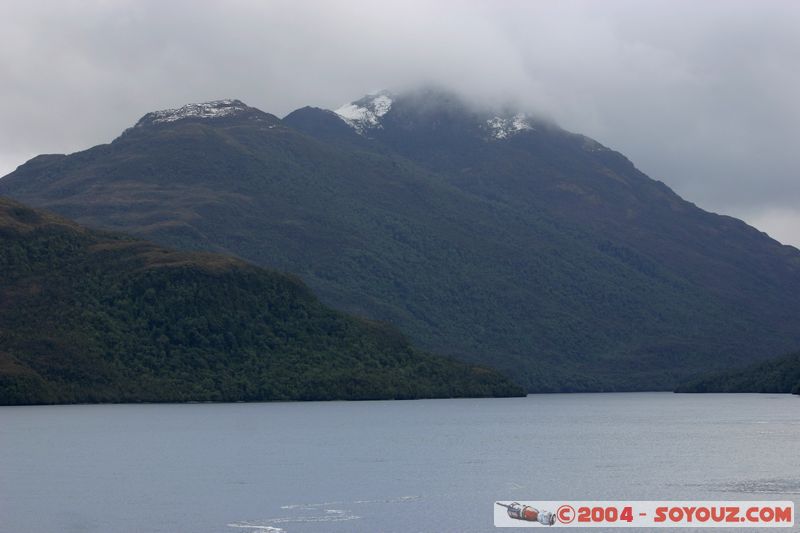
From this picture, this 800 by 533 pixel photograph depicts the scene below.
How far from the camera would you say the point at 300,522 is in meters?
102

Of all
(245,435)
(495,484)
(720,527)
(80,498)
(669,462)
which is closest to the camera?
(720,527)

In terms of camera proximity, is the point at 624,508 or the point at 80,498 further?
the point at 80,498

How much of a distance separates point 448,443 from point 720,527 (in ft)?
280

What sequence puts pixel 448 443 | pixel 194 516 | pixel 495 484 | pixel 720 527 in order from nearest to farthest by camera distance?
pixel 720 527 → pixel 194 516 → pixel 495 484 → pixel 448 443

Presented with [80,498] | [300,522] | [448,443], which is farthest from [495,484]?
[448,443]

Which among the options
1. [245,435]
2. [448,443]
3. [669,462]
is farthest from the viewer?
[245,435]

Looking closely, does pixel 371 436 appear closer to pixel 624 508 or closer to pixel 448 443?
pixel 448 443

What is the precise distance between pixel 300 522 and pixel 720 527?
101 ft

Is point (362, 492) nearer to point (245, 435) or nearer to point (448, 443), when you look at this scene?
point (448, 443)

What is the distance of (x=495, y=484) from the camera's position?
4983 inches

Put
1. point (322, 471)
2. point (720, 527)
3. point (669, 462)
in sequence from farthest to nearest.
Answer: point (669, 462), point (322, 471), point (720, 527)

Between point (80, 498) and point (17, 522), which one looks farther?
point (80, 498)

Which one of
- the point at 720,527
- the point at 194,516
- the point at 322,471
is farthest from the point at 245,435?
the point at 720,527

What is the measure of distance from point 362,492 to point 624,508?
80.9 ft
